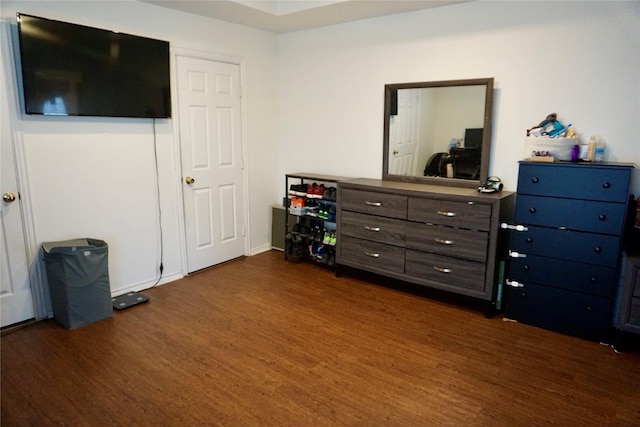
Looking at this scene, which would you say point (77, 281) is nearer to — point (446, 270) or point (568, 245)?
point (446, 270)

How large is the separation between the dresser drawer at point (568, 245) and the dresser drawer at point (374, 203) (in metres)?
0.88

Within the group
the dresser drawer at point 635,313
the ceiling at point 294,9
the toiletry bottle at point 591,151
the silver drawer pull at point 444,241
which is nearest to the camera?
the dresser drawer at point 635,313

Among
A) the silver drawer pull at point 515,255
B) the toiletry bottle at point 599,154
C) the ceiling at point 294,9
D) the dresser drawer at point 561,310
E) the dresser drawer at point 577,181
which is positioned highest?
the ceiling at point 294,9

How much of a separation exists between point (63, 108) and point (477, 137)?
3.15m

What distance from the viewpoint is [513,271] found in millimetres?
3002

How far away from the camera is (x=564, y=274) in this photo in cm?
282

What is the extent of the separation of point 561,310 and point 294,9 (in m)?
3.27

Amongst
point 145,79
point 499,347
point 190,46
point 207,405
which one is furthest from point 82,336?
point 499,347

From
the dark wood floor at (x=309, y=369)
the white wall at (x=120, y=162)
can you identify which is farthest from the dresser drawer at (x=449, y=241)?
the white wall at (x=120, y=162)

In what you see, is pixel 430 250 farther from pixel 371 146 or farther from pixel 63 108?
pixel 63 108

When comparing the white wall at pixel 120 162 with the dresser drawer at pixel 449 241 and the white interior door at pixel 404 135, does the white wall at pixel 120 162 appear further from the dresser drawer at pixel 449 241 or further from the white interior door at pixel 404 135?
the dresser drawer at pixel 449 241

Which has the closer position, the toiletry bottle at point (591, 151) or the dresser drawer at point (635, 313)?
the dresser drawer at point (635, 313)

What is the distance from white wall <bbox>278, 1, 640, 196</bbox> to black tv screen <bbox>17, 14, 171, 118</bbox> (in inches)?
61.9

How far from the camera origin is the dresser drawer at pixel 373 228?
3.47 metres
